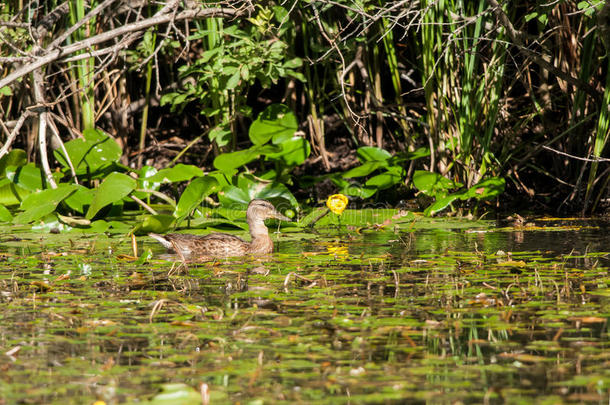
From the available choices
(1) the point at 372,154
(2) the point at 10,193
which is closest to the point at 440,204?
(1) the point at 372,154

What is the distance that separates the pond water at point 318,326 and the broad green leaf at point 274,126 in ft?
7.44

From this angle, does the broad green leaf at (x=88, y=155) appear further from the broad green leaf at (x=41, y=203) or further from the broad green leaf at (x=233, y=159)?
the broad green leaf at (x=233, y=159)

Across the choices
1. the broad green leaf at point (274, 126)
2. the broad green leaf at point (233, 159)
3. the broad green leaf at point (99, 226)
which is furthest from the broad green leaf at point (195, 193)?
the broad green leaf at point (274, 126)

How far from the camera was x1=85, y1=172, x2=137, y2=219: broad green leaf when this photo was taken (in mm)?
6922

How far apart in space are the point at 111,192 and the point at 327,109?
3540 mm

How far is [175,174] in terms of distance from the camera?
7848mm

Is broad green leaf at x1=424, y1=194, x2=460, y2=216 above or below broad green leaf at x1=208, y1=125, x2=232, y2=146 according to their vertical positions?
below

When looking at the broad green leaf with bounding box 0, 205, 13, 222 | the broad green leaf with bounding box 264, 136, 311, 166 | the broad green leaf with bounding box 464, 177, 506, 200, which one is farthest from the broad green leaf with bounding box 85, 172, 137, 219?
the broad green leaf with bounding box 464, 177, 506, 200

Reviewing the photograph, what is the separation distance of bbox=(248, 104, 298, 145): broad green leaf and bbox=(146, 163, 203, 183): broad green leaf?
0.78 metres

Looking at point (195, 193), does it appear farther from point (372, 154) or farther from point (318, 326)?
point (318, 326)

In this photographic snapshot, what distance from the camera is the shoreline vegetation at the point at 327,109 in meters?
7.33

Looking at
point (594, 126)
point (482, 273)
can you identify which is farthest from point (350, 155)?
point (482, 273)

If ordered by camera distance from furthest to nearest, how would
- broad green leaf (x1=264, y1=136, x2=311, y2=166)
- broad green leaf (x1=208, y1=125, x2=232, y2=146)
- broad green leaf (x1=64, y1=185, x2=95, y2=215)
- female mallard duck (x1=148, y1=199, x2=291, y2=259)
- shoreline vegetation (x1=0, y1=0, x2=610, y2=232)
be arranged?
broad green leaf (x1=208, y1=125, x2=232, y2=146) < broad green leaf (x1=264, y1=136, x2=311, y2=166) < broad green leaf (x1=64, y1=185, x2=95, y2=215) < shoreline vegetation (x1=0, y1=0, x2=610, y2=232) < female mallard duck (x1=148, y1=199, x2=291, y2=259)

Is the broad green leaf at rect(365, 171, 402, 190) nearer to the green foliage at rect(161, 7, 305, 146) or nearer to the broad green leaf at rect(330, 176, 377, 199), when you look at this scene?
the broad green leaf at rect(330, 176, 377, 199)
